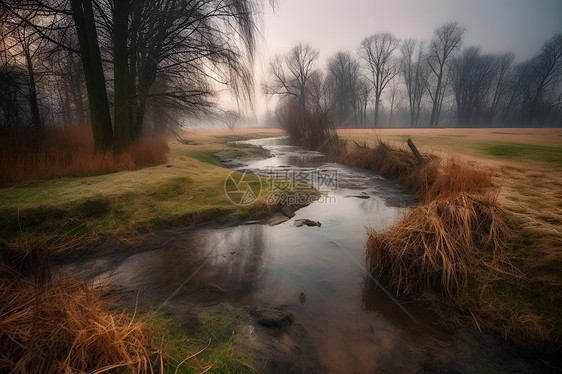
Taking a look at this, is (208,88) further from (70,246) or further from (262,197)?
(70,246)

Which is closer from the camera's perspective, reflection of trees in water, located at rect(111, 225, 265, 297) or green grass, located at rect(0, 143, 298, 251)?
reflection of trees in water, located at rect(111, 225, 265, 297)

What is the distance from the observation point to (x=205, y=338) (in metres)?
2.24

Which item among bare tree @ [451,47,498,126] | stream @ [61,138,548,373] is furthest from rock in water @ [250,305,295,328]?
bare tree @ [451,47,498,126]

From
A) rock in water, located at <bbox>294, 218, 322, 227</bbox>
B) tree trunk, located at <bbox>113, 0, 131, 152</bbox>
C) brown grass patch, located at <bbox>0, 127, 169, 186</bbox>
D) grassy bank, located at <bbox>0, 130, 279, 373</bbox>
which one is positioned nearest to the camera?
grassy bank, located at <bbox>0, 130, 279, 373</bbox>

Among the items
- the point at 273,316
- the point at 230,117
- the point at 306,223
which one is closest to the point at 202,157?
the point at 230,117

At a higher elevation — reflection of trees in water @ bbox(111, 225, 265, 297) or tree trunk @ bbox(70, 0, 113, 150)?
tree trunk @ bbox(70, 0, 113, 150)

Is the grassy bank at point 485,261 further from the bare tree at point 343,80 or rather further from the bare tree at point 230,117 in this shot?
the bare tree at point 343,80

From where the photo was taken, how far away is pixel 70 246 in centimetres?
392

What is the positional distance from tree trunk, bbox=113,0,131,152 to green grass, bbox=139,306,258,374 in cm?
687

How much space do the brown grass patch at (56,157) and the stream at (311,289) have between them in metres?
3.47

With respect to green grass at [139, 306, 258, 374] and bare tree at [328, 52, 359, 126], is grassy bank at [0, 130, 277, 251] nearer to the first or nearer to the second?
green grass at [139, 306, 258, 374]

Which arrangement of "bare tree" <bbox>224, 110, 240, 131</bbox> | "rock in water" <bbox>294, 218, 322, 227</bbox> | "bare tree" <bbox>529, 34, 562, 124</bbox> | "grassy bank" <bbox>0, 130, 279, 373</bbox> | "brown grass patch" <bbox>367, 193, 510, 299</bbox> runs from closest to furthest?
"grassy bank" <bbox>0, 130, 279, 373</bbox> → "brown grass patch" <bbox>367, 193, 510, 299</bbox> → "rock in water" <bbox>294, 218, 322, 227</bbox> → "bare tree" <bbox>224, 110, 240, 131</bbox> → "bare tree" <bbox>529, 34, 562, 124</bbox>

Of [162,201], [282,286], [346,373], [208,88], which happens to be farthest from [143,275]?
[208,88]

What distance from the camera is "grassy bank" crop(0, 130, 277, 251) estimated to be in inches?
157
